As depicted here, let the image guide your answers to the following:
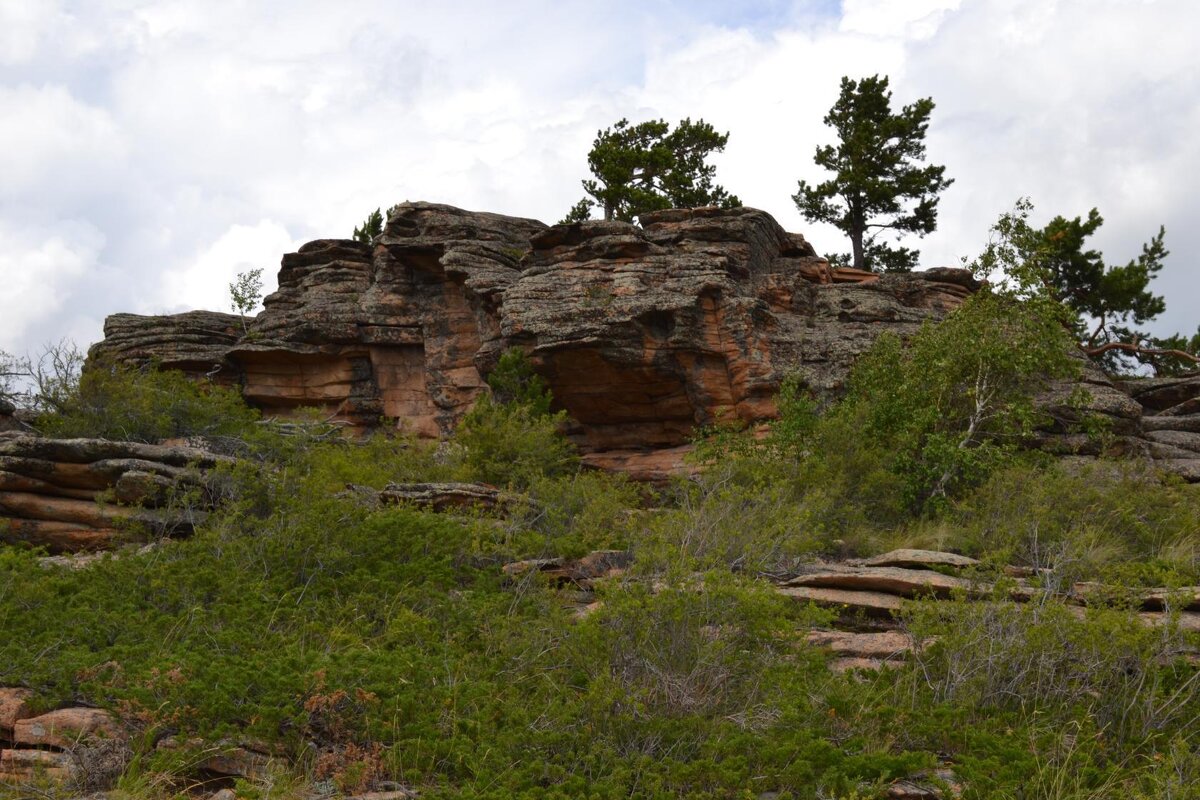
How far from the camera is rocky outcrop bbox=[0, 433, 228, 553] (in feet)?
42.7

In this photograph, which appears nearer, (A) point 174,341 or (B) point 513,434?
(B) point 513,434

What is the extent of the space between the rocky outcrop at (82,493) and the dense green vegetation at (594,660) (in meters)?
0.99

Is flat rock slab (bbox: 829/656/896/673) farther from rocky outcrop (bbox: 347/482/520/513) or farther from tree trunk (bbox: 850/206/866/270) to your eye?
tree trunk (bbox: 850/206/866/270)

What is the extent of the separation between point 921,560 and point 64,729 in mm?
8134

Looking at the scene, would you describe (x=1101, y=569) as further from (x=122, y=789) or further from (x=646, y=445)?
(x=646, y=445)

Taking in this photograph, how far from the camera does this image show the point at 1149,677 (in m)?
7.57

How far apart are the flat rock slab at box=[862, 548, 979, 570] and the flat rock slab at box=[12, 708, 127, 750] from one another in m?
7.77

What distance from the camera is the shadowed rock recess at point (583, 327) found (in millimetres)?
23484

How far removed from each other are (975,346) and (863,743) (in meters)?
13.0

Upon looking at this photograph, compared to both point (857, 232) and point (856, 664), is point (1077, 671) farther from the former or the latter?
point (857, 232)

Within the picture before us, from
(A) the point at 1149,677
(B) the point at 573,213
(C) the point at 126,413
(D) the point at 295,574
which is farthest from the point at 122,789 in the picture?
(B) the point at 573,213

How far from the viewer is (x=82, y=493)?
1362cm

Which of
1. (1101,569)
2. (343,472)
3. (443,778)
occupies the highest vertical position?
(343,472)

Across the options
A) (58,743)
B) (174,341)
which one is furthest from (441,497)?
(174,341)
